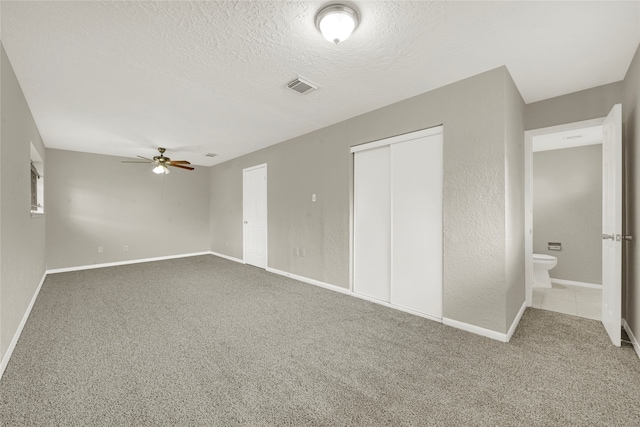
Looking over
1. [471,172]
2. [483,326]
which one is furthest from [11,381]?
[471,172]

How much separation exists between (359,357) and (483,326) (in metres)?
Result: 1.29

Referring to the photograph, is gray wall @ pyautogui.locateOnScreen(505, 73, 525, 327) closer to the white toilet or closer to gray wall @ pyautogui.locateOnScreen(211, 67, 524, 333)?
gray wall @ pyautogui.locateOnScreen(211, 67, 524, 333)

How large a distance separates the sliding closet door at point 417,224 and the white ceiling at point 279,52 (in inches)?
27.0

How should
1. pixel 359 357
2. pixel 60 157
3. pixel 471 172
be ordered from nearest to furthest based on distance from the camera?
pixel 359 357, pixel 471 172, pixel 60 157

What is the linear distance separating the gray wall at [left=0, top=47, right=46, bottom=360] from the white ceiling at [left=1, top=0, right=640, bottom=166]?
0.89 feet

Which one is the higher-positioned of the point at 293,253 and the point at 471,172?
the point at 471,172

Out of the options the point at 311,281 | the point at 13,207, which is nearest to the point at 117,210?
the point at 13,207

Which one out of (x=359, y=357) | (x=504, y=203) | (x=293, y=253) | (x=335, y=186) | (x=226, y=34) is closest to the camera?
(x=226, y=34)

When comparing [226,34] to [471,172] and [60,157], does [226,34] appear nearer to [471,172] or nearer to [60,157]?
[471,172]

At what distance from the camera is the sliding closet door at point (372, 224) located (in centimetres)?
340

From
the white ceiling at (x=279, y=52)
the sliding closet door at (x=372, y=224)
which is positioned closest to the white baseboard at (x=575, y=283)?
the white ceiling at (x=279, y=52)

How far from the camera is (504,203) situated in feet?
7.97

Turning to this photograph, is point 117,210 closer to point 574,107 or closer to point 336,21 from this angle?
point 336,21

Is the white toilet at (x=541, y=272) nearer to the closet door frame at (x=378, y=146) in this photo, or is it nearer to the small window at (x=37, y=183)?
the closet door frame at (x=378, y=146)
